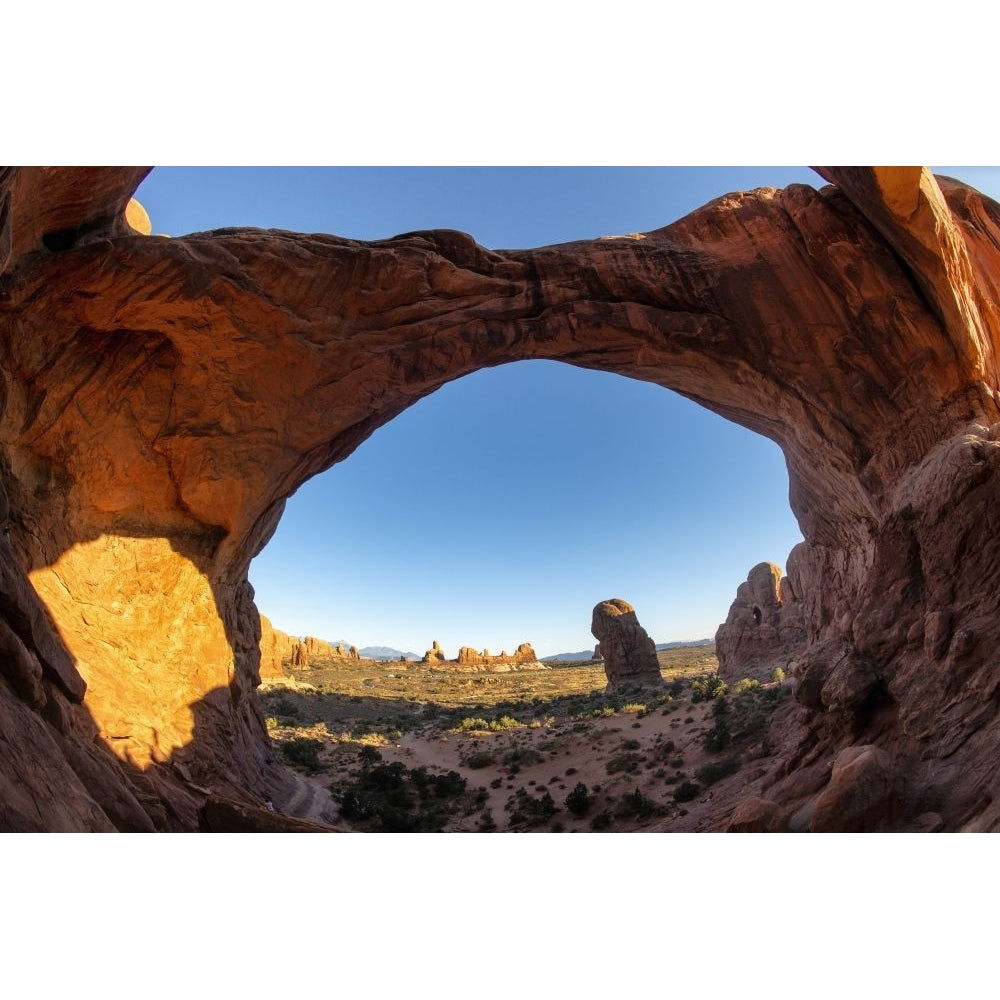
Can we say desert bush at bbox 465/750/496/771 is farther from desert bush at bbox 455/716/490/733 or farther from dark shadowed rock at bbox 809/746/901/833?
dark shadowed rock at bbox 809/746/901/833

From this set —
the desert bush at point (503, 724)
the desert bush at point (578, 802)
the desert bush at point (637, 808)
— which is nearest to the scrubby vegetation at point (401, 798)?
the desert bush at point (578, 802)

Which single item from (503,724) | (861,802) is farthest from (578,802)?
(503,724)

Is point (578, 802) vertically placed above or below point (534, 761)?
below

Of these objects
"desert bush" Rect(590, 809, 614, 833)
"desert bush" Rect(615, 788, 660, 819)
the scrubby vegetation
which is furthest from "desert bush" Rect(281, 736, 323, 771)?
"desert bush" Rect(615, 788, 660, 819)

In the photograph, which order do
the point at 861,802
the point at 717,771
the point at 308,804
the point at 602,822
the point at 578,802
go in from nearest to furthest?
the point at 861,802, the point at 602,822, the point at 308,804, the point at 717,771, the point at 578,802

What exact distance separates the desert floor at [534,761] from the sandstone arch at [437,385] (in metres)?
3.39

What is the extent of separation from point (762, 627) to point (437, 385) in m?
34.8

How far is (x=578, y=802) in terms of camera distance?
56.8 feet

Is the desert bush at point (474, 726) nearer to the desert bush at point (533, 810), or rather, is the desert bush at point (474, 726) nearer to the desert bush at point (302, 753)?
the desert bush at point (302, 753)

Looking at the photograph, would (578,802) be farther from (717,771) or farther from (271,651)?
(271,651)

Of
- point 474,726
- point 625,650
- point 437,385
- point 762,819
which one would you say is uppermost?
point 437,385

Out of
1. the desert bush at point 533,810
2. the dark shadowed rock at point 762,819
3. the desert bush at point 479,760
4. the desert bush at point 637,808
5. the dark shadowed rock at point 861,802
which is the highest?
the dark shadowed rock at point 861,802

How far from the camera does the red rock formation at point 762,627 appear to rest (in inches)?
1533

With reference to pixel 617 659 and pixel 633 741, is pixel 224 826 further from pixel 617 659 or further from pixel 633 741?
pixel 617 659
